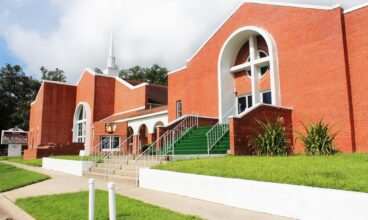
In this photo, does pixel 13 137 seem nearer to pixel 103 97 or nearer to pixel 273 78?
pixel 103 97

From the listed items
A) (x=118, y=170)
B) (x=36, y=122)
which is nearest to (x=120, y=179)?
(x=118, y=170)

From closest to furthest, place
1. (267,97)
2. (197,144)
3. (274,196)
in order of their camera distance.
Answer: (274,196), (197,144), (267,97)

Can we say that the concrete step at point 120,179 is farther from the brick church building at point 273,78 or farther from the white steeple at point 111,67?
the white steeple at point 111,67

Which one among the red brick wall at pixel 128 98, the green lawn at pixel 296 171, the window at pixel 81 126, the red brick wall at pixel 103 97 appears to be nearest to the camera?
the green lawn at pixel 296 171

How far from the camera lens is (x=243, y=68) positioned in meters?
19.3

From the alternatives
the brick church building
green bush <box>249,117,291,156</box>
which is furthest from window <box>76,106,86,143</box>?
green bush <box>249,117,291,156</box>

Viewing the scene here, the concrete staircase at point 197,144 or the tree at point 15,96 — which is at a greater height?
the tree at point 15,96

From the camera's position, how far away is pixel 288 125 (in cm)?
1576

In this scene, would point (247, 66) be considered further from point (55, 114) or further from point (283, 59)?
point (55, 114)

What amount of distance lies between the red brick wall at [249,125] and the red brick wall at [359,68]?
3021 millimetres

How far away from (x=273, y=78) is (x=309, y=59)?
1928 mm

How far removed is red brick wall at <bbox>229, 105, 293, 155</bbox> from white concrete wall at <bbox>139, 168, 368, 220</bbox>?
4297 mm

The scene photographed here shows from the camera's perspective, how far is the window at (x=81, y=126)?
124 ft

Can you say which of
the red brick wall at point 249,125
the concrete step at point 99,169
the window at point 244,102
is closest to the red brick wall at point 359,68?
the red brick wall at point 249,125
